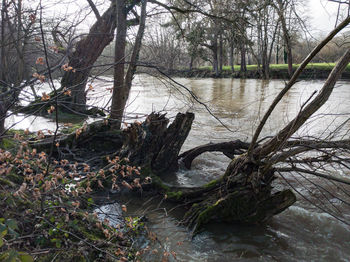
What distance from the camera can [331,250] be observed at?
4.30 meters

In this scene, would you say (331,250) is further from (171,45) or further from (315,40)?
(171,45)

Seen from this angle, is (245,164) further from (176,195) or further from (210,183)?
(176,195)

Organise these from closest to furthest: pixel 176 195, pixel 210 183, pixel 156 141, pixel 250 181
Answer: pixel 250 181, pixel 210 183, pixel 176 195, pixel 156 141

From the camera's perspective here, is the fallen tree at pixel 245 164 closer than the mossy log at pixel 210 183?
Yes

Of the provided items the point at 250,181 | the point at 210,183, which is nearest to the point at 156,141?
the point at 210,183

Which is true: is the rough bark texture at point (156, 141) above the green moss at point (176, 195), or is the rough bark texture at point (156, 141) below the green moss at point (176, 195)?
above

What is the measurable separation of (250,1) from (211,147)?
317cm

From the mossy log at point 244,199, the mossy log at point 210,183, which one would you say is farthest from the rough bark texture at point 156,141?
the mossy log at point 244,199

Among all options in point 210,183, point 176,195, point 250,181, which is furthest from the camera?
point 176,195

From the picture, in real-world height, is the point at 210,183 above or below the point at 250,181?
below

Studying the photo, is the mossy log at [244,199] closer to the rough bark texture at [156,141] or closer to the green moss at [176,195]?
the green moss at [176,195]

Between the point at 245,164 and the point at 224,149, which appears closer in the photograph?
the point at 245,164

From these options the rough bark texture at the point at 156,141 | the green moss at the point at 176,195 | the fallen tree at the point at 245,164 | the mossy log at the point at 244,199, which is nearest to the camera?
the fallen tree at the point at 245,164

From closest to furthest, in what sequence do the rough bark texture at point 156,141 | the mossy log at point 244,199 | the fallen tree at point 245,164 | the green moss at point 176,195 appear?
the fallen tree at point 245,164 → the mossy log at point 244,199 → the green moss at point 176,195 → the rough bark texture at point 156,141
